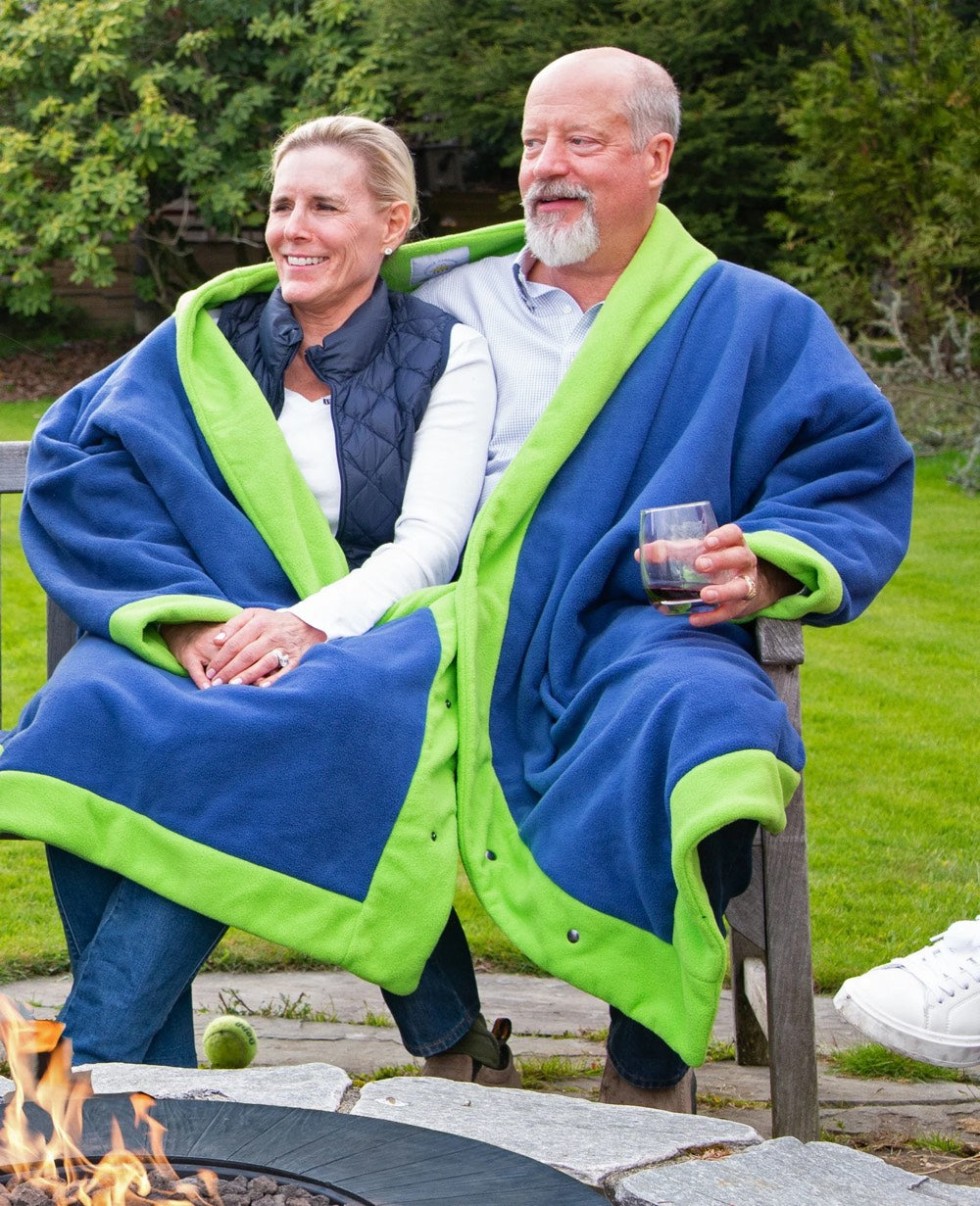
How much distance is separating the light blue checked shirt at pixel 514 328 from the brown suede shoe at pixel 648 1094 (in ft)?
3.69

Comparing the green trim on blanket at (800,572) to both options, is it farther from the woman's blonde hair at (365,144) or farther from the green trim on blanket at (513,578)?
the woman's blonde hair at (365,144)

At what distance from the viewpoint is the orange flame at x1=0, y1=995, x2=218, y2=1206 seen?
1675 mm

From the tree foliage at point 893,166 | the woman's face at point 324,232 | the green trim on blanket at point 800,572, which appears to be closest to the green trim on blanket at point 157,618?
the woman's face at point 324,232

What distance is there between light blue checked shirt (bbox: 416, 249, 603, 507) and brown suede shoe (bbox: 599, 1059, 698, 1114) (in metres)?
1.13

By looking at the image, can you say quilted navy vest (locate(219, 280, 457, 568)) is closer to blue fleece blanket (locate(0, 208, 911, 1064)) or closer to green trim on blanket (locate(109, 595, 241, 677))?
blue fleece blanket (locate(0, 208, 911, 1064))

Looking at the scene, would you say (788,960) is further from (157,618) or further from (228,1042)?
(157,618)

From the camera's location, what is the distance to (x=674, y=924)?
7.77ft

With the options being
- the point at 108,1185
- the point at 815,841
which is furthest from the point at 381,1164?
the point at 815,841

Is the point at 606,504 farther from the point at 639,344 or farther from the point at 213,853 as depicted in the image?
the point at 213,853

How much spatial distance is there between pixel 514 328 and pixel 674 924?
4.52 ft

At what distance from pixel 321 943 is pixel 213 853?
0.22m

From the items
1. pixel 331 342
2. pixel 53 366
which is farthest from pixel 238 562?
pixel 53 366

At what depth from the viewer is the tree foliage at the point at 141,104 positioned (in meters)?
12.0

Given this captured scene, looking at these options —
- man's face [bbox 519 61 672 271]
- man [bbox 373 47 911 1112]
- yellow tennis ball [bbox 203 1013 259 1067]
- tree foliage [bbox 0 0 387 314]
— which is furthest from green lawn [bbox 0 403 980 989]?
tree foliage [bbox 0 0 387 314]
